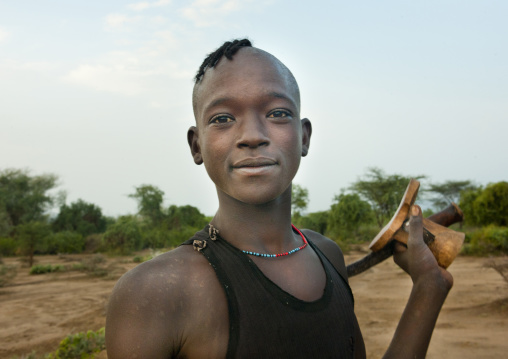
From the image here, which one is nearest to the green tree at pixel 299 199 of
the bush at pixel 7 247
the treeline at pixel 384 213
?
the treeline at pixel 384 213

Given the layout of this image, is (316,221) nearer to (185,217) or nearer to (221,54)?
(185,217)

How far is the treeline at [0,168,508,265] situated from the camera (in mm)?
20628

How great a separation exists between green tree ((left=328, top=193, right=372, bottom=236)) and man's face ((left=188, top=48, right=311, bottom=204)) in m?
23.2

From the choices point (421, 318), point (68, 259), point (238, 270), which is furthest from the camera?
point (68, 259)

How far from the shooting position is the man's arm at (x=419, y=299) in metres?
1.47

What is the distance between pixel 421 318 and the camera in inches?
58.8

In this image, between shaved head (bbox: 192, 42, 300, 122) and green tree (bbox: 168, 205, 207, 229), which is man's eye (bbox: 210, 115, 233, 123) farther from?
green tree (bbox: 168, 205, 207, 229)

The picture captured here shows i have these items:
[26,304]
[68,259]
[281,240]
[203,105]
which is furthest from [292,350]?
[68,259]

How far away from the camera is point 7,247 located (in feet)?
73.6

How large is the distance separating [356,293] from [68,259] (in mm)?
16453

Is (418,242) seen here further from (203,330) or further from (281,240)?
(203,330)

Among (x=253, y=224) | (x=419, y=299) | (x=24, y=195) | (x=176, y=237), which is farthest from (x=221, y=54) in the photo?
(x=24, y=195)

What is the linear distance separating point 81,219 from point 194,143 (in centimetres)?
3243

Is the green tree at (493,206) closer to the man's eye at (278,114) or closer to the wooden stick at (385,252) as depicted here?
the wooden stick at (385,252)
